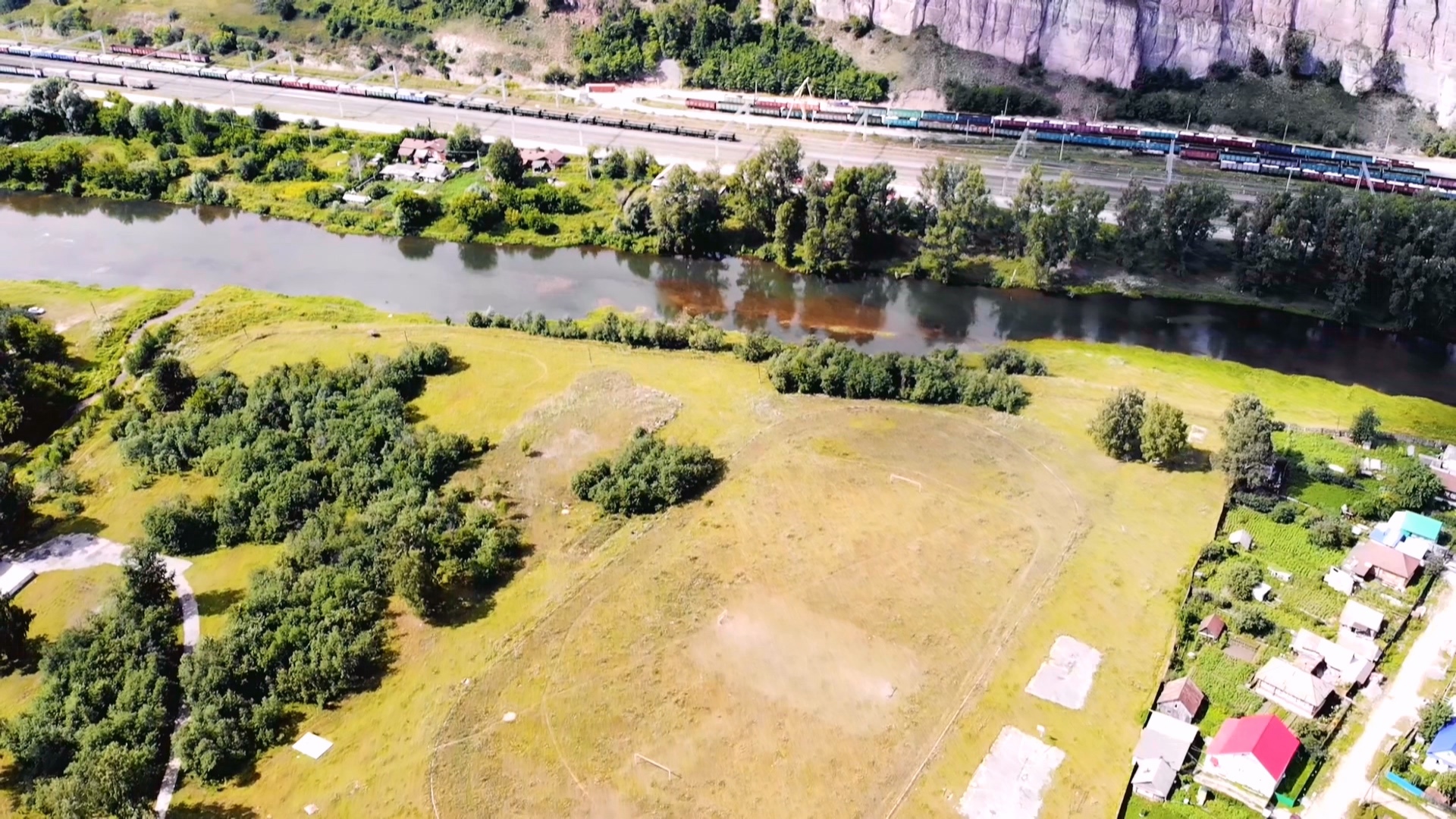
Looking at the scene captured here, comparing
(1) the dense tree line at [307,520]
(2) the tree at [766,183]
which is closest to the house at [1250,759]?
(1) the dense tree line at [307,520]

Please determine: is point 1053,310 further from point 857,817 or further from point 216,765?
point 216,765

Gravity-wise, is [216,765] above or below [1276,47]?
below

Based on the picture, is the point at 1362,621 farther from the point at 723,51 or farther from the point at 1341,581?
the point at 723,51

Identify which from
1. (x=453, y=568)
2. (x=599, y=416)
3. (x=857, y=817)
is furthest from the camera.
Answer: (x=599, y=416)

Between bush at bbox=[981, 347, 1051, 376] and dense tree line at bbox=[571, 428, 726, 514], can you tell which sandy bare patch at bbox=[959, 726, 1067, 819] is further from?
bush at bbox=[981, 347, 1051, 376]

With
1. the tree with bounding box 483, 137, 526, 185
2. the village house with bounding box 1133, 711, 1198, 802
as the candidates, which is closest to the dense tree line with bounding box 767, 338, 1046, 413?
the village house with bounding box 1133, 711, 1198, 802

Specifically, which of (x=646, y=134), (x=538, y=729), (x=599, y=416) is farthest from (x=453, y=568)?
(x=646, y=134)

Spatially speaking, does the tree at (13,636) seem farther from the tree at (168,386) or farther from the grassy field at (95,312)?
the grassy field at (95,312)

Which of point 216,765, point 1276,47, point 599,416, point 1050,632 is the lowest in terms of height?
point 216,765
